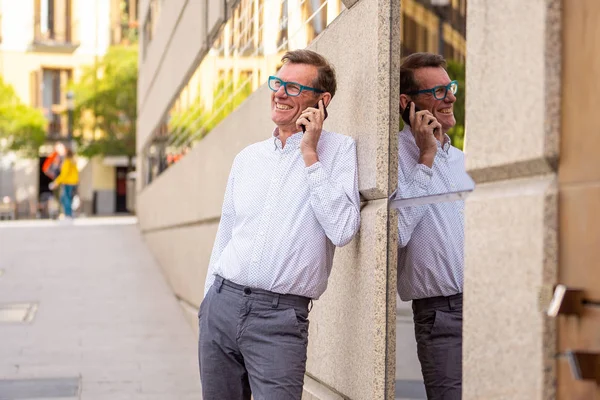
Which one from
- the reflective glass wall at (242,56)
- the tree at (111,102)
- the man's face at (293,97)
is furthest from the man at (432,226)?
the tree at (111,102)

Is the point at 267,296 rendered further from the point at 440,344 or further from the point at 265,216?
the point at 440,344

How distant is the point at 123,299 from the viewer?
12.5 m

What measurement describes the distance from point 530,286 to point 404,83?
4.45ft

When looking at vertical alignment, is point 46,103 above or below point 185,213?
above

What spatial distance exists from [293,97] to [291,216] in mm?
383

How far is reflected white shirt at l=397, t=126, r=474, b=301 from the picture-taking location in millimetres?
3242

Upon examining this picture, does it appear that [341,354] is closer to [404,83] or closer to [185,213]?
[404,83]

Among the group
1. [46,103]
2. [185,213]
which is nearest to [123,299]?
[185,213]

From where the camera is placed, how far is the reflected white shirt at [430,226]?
10.6 feet

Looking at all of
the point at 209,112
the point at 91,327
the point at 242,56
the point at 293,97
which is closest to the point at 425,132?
the point at 293,97

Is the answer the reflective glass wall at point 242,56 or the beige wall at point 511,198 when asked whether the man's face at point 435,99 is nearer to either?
the beige wall at point 511,198

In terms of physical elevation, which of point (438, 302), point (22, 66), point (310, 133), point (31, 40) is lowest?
point (438, 302)

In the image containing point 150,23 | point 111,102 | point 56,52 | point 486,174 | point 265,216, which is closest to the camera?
point 486,174

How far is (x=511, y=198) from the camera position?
2580mm
